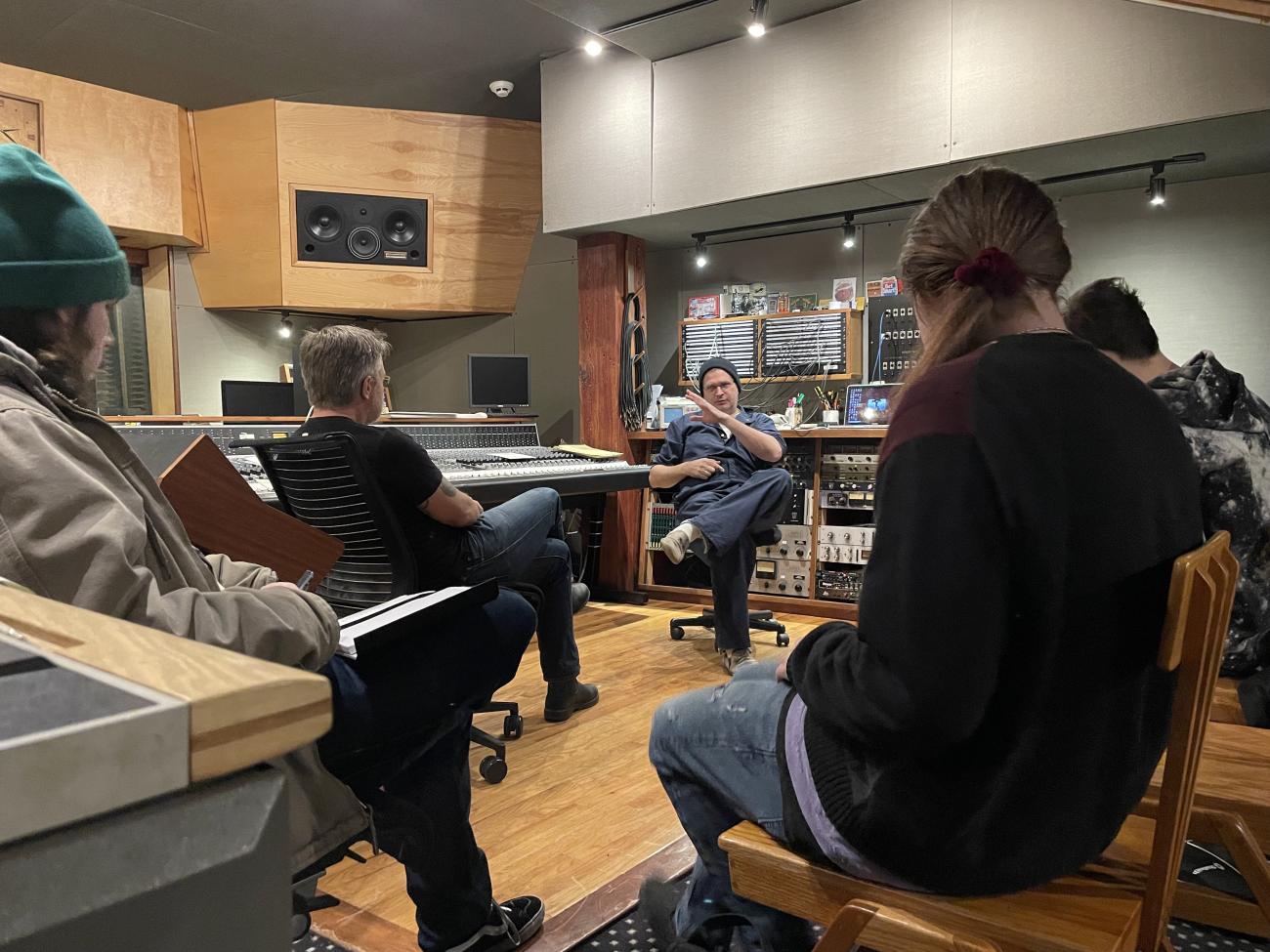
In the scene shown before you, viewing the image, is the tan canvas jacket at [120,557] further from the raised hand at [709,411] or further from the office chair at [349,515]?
the raised hand at [709,411]

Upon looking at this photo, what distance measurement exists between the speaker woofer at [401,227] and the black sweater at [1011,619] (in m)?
4.88

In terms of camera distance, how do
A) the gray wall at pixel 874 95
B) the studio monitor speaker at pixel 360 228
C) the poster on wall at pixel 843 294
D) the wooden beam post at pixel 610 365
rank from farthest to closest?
the studio monitor speaker at pixel 360 228 < the wooden beam post at pixel 610 365 < the poster on wall at pixel 843 294 < the gray wall at pixel 874 95

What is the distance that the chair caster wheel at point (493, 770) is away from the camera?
8.18 feet

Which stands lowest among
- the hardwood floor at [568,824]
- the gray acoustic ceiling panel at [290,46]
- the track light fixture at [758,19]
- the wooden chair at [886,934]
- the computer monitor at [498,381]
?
the hardwood floor at [568,824]

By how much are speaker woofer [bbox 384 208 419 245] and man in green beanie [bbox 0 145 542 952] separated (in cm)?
432

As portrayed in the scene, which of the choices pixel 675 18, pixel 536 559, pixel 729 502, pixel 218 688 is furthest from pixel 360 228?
pixel 218 688

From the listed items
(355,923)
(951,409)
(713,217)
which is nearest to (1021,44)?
(713,217)

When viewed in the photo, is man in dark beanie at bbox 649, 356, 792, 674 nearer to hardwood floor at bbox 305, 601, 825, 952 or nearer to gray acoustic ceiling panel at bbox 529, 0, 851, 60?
hardwood floor at bbox 305, 601, 825, 952

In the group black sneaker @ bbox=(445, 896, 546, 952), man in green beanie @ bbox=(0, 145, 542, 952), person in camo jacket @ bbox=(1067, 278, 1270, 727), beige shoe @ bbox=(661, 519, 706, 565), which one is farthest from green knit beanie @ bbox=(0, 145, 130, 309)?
beige shoe @ bbox=(661, 519, 706, 565)

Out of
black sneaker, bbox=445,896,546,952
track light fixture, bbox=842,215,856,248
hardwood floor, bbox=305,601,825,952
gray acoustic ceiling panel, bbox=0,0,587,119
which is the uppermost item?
gray acoustic ceiling panel, bbox=0,0,587,119

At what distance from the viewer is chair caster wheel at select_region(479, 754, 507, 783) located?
2492 mm

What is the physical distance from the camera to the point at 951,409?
920mm

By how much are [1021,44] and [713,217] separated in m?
1.62

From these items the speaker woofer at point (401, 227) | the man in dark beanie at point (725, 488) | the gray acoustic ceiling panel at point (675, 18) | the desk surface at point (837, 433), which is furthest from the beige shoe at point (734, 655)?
the speaker woofer at point (401, 227)
